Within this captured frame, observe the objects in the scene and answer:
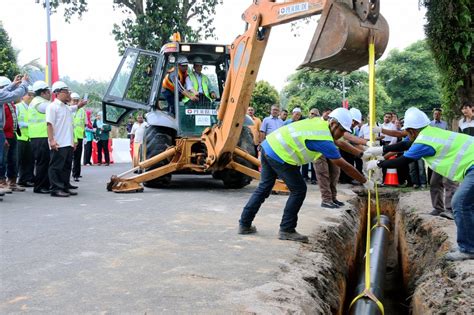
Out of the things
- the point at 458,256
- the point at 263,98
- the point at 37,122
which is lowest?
the point at 458,256

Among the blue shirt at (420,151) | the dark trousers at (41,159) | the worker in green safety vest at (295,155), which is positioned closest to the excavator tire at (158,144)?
the dark trousers at (41,159)

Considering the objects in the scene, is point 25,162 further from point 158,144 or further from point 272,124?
point 272,124

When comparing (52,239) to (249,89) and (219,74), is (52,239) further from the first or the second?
(219,74)

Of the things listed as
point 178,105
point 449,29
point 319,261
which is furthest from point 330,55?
point 449,29

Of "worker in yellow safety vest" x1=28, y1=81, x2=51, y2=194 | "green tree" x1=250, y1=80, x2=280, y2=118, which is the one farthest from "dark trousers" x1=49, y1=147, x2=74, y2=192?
"green tree" x1=250, y1=80, x2=280, y2=118

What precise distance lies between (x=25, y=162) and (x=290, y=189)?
232 inches

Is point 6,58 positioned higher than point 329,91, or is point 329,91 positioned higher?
point 6,58

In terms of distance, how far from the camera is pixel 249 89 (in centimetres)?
724

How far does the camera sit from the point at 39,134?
8.05 metres

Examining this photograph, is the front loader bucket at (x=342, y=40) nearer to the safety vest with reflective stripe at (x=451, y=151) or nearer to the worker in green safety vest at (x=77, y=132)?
the safety vest with reflective stripe at (x=451, y=151)

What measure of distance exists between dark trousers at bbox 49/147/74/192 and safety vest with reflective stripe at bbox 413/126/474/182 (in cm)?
529

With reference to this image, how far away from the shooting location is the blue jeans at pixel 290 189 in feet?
16.7

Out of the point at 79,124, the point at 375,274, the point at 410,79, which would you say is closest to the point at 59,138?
the point at 79,124

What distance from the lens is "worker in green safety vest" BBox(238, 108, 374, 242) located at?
15.6 feet
